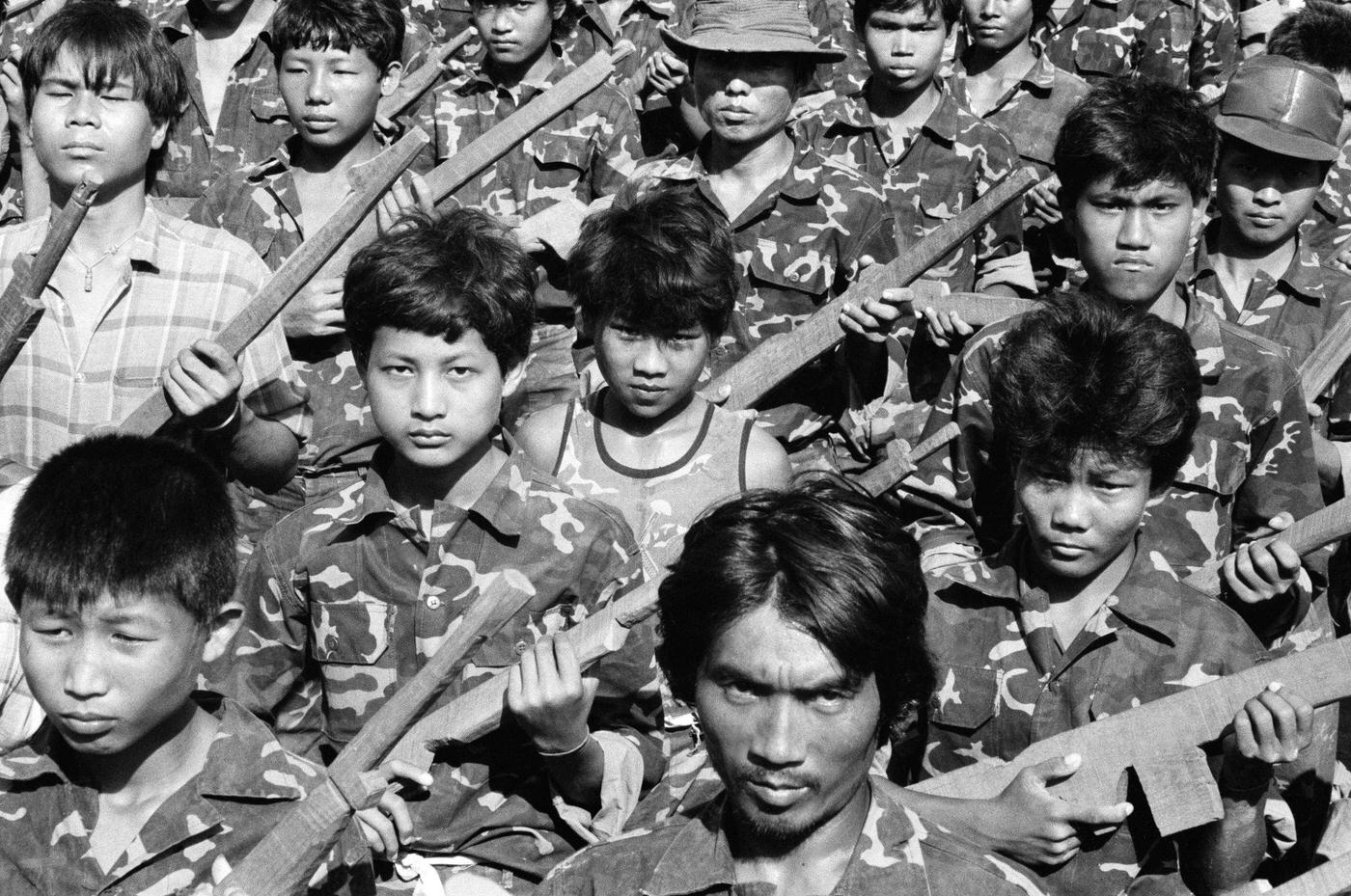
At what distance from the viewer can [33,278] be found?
500 cm

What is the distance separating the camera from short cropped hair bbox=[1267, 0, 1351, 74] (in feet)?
27.4

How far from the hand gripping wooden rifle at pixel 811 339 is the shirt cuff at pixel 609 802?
223 centimetres

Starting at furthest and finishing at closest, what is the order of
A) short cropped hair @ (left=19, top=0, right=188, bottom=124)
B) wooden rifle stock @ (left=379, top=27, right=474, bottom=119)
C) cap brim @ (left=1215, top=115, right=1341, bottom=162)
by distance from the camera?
wooden rifle stock @ (left=379, top=27, right=474, bottom=119) < cap brim @ (left=1215, top=115, right=1341, bottom=162) < short cropped hair @ (left=19, top=0, right=188, bottom=124)

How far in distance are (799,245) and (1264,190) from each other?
159cm

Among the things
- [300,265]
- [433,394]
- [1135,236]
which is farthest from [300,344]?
[1135,236]

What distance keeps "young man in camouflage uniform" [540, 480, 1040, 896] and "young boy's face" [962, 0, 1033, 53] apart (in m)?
6.32

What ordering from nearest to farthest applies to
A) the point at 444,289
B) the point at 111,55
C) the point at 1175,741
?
1. the point at 1175,741
2. the point at 444,289
3. the point at 111,55

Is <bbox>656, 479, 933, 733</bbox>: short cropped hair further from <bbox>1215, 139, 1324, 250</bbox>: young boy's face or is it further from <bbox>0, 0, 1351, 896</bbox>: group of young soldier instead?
<bbox>1215, 139, 1324, 250</bbox>: young boy's face

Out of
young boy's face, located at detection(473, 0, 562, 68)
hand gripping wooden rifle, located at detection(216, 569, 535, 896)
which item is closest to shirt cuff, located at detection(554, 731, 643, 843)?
hand gripping wooden rifle, located at detection(216, 569, 535, 896)

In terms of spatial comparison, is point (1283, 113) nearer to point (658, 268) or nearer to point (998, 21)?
point (658, 268)

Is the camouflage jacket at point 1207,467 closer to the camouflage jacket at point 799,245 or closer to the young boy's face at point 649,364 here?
the young boy's face at point 649,364

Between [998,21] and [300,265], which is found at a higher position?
[300,265]

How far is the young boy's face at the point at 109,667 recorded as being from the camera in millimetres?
3611

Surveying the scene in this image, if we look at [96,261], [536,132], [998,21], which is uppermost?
[96,261]
